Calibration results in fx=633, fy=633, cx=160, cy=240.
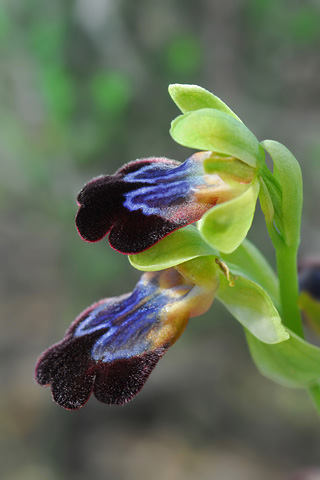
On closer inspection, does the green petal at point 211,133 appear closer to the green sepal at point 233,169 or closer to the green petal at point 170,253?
the green sepal at point 233,169

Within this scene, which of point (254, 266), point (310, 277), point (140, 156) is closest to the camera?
point (254, 266)

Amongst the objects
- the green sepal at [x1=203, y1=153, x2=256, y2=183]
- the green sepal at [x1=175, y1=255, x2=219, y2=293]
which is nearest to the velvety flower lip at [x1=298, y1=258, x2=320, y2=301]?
the green sepal at [x1=175, y1=255, x2=219, y2=293]

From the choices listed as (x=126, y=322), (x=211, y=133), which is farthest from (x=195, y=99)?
(x=126, y=322)

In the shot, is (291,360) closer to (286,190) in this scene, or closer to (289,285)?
(289,285)

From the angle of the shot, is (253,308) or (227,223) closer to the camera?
(227,223)

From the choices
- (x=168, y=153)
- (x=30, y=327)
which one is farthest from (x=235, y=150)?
(x=30, y=327)
